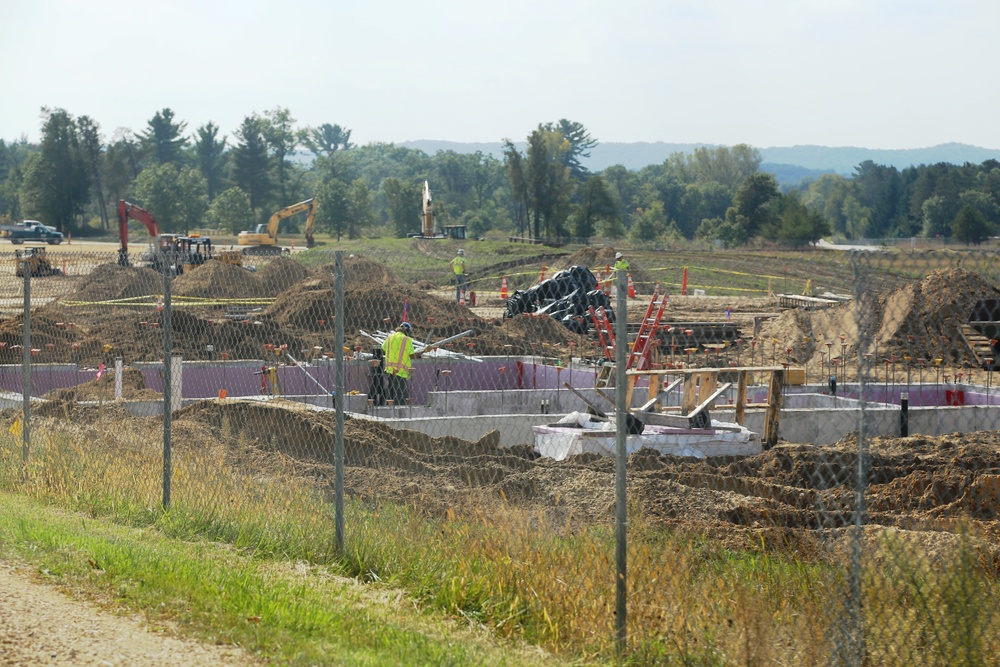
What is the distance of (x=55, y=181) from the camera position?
97.2 meters

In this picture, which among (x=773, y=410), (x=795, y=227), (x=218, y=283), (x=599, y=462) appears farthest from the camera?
(x=795, y=227)

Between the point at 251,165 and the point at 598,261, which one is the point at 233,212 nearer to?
the point at 251,165

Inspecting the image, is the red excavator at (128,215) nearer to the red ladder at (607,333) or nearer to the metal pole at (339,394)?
the red ladder at (607,333)

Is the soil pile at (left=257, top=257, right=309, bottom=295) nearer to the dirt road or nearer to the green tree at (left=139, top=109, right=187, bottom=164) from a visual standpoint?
the dirt road

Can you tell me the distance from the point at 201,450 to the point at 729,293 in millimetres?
36808

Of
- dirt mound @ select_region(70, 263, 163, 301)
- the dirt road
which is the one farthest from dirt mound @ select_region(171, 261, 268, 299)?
the dirt road

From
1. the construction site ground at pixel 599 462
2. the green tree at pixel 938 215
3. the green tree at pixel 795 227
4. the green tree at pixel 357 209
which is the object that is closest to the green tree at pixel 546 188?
the green tree at pixel 795 227

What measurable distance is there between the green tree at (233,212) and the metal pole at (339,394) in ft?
306

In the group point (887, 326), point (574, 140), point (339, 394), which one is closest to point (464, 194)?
point (574, 140)

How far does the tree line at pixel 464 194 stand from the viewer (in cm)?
8394

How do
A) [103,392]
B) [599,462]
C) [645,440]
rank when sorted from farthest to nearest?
[103,392], [645,440], [599,462]

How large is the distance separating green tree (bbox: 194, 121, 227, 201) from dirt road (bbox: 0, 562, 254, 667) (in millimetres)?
141141

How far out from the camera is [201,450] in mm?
12430

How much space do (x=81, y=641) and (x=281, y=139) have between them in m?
128
